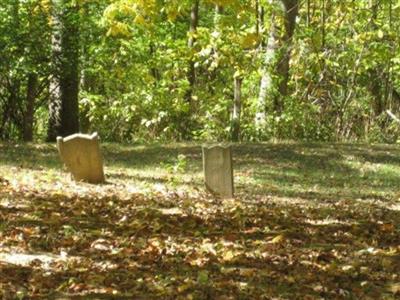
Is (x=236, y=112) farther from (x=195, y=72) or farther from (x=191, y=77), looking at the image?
(x=195, y=72)

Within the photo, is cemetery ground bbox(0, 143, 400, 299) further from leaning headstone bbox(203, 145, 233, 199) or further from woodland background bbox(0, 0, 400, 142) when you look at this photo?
woodland background bbox(0, 0, 400, 142)

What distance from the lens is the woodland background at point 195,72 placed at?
15.9m

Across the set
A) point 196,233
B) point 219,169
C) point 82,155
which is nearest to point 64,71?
point 82,155

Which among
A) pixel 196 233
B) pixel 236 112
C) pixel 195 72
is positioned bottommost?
pixel 196 233

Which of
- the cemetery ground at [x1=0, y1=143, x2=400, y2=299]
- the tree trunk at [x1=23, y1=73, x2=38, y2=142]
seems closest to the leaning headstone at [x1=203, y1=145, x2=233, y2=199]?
the cemetery ground at [x1=0, y1=143, x2=400, y2=299]

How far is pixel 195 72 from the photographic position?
23.7 meters

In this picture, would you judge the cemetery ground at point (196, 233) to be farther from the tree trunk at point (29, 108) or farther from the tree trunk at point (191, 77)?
the tree trunk at point (191, 77)

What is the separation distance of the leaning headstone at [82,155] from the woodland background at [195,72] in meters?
2.40

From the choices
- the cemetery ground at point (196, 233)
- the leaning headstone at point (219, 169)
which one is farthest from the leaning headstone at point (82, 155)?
the leaning headstone at point (219, 169)

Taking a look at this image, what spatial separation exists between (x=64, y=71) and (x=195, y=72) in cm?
795

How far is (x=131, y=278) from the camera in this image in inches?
234

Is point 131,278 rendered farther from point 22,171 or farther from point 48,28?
point 48,28

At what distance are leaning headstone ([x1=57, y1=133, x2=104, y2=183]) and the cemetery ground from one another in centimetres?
21

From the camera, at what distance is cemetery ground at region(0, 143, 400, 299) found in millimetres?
5793
